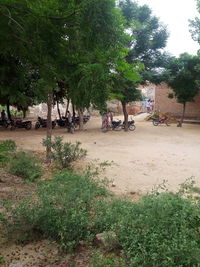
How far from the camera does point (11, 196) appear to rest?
4.73 metres

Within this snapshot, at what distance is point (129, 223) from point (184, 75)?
17569 millimetres

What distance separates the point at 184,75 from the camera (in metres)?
18.6

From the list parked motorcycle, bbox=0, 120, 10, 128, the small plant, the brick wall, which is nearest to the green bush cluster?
the small plant

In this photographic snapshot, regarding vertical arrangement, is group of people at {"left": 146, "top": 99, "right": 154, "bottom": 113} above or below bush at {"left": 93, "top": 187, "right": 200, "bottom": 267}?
above

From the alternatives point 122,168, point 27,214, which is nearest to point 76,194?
point 27,214

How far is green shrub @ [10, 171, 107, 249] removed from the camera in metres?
3.10

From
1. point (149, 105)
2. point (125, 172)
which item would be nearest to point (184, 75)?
point (125, 172)

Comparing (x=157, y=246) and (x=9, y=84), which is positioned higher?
(x=9, y=84)

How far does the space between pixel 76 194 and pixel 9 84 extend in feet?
6.02

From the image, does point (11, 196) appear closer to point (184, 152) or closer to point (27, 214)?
point (27, 214)

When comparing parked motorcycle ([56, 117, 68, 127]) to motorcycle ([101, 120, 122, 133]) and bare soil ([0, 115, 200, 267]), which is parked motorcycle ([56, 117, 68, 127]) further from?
bare soil ([0, 115, 200, 267])

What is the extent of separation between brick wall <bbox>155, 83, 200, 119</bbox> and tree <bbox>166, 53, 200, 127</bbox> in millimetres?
5345

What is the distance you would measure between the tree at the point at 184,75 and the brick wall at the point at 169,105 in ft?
17.5

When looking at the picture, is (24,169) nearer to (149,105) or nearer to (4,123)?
(4,123)
